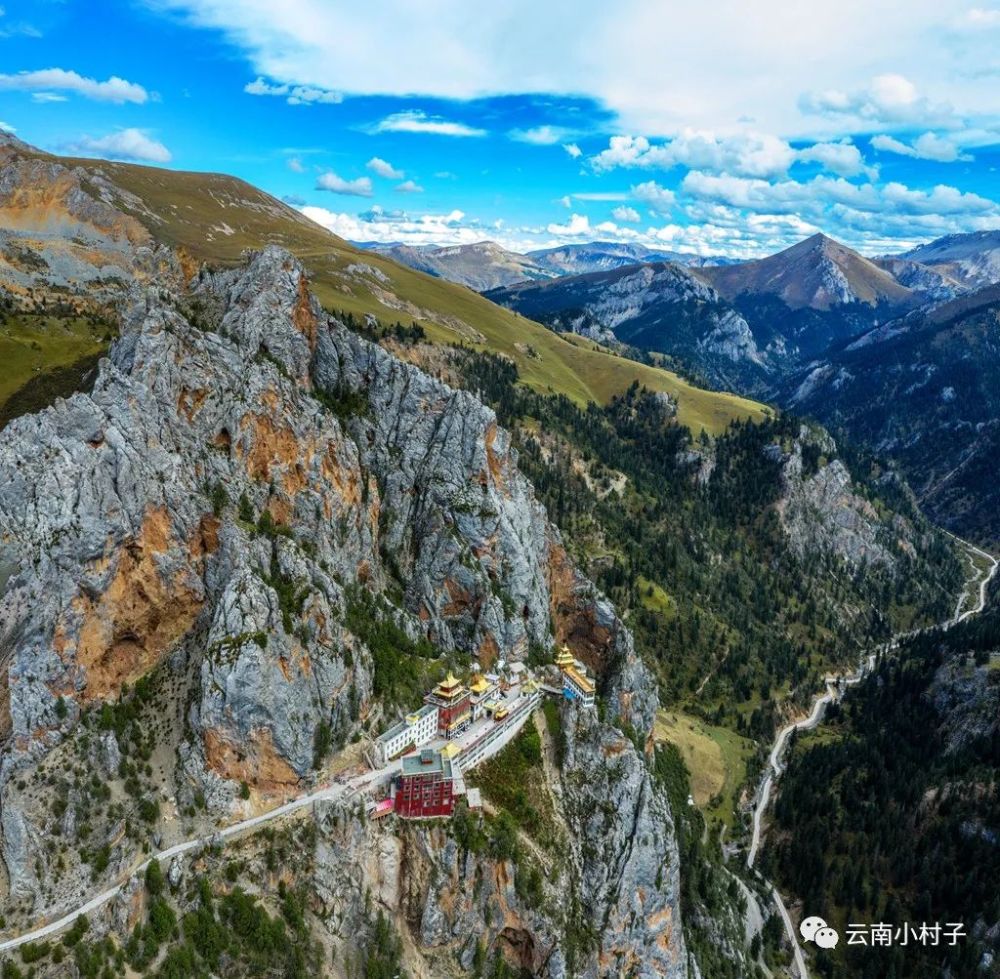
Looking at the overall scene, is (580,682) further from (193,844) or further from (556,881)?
(193,844)

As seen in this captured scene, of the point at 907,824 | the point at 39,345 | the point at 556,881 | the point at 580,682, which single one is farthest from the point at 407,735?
the point at 907,824

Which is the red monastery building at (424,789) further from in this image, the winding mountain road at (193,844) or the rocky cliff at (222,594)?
the rocky cliff at (222,594)

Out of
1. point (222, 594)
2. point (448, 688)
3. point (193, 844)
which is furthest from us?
point (448, 688)

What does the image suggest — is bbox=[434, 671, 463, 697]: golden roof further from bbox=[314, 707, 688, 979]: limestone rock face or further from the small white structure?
bbox=[314, 707, 688, 979]: limestone rock face

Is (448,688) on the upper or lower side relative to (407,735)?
upper

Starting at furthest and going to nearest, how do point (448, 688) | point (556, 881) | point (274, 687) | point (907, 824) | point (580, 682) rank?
point (907, 824)
point (580, 682)
point (448, 688)
point (556, 881)
point (274, 687)

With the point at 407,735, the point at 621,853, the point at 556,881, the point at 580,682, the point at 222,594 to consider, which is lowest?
the point at 621,853

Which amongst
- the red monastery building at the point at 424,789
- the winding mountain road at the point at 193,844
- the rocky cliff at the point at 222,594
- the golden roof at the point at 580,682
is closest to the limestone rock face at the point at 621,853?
the rocky cliff at the point at 222,594
